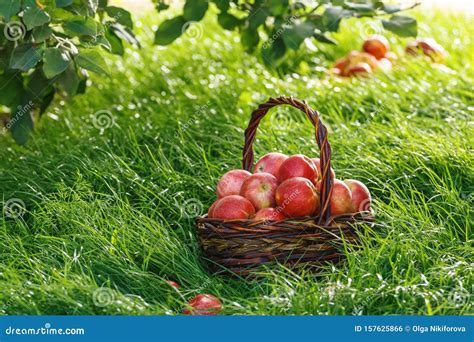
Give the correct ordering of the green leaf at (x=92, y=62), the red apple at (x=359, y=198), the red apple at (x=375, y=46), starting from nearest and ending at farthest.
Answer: the red apple at (x=359, y=198) → the green leaf at (x=92, y=62) → the red apple at (x=375, y=46)

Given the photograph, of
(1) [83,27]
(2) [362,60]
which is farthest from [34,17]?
(2) [362,60]

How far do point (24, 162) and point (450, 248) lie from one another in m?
1.99

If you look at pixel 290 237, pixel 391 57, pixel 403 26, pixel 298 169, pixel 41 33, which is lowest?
pixel 391 57

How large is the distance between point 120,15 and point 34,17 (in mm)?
775

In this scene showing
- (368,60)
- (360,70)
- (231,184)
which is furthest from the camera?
(368,60)

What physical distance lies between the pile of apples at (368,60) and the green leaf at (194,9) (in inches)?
48.6

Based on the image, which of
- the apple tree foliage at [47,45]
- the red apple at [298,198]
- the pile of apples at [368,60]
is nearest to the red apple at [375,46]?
the pile of apples at [368,60]

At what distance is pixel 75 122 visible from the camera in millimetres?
4449

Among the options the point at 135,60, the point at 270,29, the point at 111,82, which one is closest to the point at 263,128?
the point at 270,29

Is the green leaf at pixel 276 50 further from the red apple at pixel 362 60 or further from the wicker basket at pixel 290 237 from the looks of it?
the wicker basket at pixel 290 237

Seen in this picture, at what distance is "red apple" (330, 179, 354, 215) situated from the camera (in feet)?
9.47

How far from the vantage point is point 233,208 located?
2879 millimetres

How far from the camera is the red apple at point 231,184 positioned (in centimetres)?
304

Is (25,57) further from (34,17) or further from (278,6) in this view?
(278,6)
